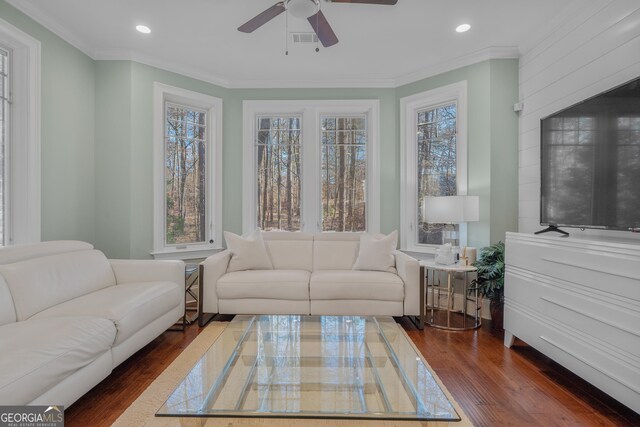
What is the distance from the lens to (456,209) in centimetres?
317

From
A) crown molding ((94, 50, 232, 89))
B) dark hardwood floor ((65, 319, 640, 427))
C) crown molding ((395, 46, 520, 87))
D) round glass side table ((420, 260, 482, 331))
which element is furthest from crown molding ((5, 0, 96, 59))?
round glass side table ((420, 260, 482, 331))

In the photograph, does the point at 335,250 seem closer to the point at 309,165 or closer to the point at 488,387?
the point at 309,165

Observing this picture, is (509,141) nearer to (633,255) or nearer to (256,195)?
(633,255)

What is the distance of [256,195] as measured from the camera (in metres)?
4.22

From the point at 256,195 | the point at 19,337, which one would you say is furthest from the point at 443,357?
the point at 256,195

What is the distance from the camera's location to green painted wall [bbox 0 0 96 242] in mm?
2863

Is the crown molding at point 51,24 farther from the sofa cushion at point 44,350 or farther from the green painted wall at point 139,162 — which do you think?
the sofa cushion at point 44,350

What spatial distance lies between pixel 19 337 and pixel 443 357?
2537mm

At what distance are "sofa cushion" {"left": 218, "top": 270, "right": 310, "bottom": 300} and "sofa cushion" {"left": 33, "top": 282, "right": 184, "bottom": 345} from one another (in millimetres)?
472

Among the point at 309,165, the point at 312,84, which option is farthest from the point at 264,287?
the point at 312,84

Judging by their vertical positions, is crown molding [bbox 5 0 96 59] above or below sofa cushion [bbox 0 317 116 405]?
above

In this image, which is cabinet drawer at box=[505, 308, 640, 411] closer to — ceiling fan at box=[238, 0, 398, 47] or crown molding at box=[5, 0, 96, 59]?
ceiling fan at box=[238, 0, 398, 47]

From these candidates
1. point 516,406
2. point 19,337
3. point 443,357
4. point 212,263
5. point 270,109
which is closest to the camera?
point 19,337

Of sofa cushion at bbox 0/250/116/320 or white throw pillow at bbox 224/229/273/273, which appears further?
white throw pillow at bbox 224/229/273/273
